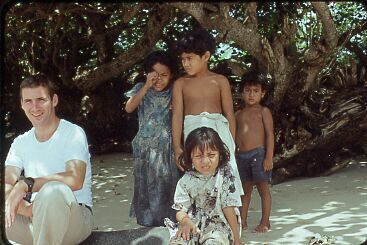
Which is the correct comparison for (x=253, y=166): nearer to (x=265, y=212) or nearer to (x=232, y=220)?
(x=265, y=212)

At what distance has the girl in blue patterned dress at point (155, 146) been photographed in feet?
10.5

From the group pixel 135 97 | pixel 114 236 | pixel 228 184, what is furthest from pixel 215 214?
pixel 135 97

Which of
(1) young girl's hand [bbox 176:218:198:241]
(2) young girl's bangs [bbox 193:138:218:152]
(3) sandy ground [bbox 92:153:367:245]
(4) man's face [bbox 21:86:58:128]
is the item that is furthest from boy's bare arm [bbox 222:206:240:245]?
(4) man's face [bbox 21:86:58:128]

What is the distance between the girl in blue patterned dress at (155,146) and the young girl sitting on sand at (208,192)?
585mm

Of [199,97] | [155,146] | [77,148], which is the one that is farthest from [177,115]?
[77,148]

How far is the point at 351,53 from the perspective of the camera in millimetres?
6789

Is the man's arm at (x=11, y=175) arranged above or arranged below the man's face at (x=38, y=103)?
below

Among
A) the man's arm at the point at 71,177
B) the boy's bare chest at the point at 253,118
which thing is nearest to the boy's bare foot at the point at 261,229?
the boy's bare chest at the point at 253,118

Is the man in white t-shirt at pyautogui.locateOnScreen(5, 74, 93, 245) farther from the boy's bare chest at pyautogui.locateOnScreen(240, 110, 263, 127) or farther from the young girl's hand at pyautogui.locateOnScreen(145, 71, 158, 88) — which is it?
the boy's bare chest at pyautogui.locateOnScreen(240, 110, 263, 127)

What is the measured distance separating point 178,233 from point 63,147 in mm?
669

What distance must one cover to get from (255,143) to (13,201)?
1.80 meters

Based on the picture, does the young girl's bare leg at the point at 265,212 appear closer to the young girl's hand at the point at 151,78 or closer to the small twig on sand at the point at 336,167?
the young girl's hand at the point at 151,78

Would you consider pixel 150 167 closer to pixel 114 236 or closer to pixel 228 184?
pixel 114 236

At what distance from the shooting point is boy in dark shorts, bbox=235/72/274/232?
3.70 metres
